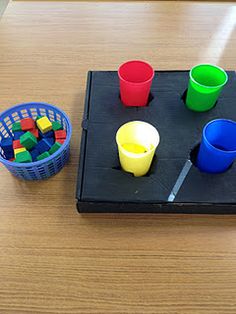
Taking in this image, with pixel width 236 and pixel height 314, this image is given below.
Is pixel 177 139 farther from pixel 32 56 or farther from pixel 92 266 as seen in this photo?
pixel 32 56

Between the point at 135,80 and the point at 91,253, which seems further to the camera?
the point at 135,80

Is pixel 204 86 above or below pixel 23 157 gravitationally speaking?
above

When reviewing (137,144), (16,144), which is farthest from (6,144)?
(137,144)

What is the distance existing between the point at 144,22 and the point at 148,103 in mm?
447

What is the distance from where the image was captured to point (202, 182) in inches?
20.1

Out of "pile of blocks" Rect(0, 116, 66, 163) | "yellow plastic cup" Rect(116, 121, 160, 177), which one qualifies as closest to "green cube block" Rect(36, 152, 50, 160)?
"pile of blocks" Rect(0, 116, 66, 163)

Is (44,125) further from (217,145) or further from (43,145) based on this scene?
(217,145)

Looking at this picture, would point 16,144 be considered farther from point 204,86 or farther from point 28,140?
point 204,86

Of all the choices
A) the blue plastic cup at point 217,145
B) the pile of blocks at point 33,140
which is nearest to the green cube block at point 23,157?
the pile of blocks at point 33,140

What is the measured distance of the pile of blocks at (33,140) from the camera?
0.54 metres

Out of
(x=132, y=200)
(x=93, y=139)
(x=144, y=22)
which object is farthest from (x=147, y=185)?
(x=144, y=22)

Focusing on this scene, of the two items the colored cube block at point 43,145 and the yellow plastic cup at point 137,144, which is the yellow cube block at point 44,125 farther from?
the yellow plastic cup at point 137,144

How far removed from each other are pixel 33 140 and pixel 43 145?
0.02 m

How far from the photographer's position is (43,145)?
0.56 metres
